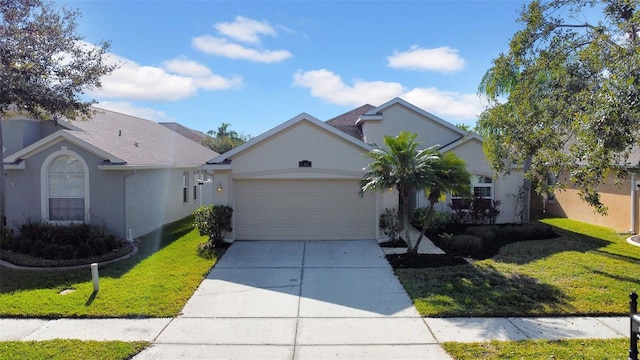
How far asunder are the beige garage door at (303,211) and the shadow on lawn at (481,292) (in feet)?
13.1

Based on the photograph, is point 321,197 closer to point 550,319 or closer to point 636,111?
point 550,319

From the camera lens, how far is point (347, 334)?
6613 mm

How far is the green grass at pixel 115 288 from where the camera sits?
7520 mm

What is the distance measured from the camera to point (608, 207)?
16.3 metres

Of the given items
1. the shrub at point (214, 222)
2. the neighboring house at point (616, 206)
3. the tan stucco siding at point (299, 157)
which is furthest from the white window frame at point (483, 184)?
the shrub at point (214, 222)

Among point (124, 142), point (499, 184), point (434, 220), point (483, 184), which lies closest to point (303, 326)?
point (434, 220)

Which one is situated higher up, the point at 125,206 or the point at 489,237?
the point at 125,206

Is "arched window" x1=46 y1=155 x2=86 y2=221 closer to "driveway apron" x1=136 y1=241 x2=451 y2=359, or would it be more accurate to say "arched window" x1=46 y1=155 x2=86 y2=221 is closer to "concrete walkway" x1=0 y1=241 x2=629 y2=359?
"driveway apron" x1=136 y1=241 x2=451 y2=359

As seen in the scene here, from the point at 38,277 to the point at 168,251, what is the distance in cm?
340

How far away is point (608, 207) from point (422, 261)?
10137 mm

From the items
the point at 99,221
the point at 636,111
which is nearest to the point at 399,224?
the point at 636,111

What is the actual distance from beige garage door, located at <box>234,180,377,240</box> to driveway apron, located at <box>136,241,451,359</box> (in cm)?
234

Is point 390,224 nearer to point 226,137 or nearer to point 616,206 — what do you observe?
point 616,206

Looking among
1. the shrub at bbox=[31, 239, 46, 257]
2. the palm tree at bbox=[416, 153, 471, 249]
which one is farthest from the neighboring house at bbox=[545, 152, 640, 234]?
the shrub at bbox=[31, 239, 46, 257]
